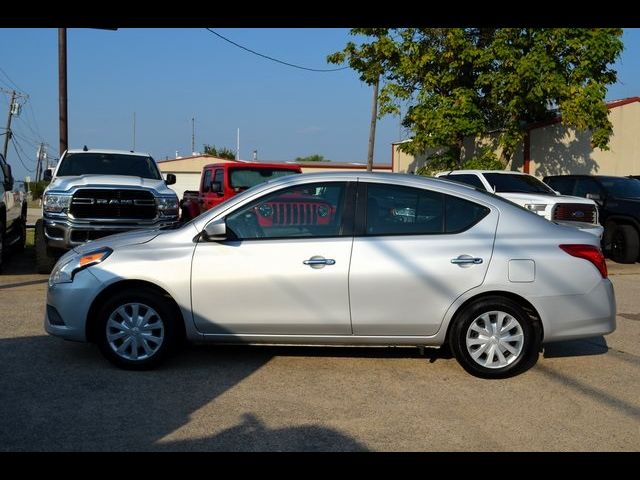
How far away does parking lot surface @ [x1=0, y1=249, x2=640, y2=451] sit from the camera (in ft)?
14.1

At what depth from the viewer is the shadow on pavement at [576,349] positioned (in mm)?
6625

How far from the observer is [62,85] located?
17.3 m

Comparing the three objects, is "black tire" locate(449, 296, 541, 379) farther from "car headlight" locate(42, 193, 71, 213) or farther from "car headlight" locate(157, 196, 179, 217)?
"car headlight" locate(42, 193, 71, 213)

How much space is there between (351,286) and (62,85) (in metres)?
14.3

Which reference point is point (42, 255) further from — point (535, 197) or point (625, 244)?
point (625, 244)

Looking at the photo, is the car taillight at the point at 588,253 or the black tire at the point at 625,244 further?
the black tire at the point at 625,244

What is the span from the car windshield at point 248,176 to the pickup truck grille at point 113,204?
2.49 m

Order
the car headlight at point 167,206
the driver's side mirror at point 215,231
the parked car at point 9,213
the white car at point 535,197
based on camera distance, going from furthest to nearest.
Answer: the white car at point 535,197 < the parked car at point 9,213 < the car headlight at point 167,206 < the driver's side mirror at point 215,231

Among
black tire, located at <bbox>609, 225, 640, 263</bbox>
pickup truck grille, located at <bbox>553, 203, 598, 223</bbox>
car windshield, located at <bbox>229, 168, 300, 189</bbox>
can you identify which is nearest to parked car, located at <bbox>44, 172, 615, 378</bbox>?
car windshield, located at <bbox>229, 168, 300, 189</bbox>

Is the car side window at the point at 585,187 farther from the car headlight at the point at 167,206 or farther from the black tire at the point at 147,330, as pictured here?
the black tire at the point at 147,330

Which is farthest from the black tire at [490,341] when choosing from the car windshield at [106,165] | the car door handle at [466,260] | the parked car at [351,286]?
the car windshield at [106,165]

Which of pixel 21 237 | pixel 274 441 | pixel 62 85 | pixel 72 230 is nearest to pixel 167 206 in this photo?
pixel 72 230
